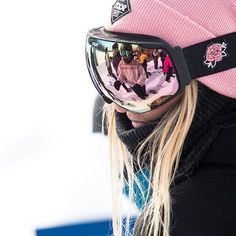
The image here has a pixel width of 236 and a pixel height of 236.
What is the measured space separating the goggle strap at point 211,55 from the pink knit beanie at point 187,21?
12 mm

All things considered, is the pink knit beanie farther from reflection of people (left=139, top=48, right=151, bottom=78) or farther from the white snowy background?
the white snowy background

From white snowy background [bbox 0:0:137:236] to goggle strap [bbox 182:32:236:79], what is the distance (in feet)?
3.00

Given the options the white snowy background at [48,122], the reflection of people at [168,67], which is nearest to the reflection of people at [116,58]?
the reflection of people at [168,67]

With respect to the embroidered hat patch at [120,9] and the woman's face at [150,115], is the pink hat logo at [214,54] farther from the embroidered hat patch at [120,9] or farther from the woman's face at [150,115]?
the embroidered hat patch at [120,9]

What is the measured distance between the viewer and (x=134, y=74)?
53.1 inches

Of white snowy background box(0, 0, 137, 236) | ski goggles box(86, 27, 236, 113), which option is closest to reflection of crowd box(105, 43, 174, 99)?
ski goggles box(86, 27, 236, 113)

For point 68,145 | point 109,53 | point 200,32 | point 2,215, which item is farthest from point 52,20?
point 200,32

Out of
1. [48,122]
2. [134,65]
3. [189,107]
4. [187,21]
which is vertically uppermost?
[187,21]

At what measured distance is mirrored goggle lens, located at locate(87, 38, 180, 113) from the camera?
1.30 metres

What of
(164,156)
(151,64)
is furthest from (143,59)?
(164,156)

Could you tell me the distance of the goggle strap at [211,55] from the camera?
1.28m

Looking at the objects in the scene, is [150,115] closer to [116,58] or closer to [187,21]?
[116,58]

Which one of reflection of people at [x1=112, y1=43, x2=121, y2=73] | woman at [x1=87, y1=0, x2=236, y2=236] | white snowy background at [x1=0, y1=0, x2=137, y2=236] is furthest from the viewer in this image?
white snowy background at [x1=0, y1=0, x2=137, y2=236]

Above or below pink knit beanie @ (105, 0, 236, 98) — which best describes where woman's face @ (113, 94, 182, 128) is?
below
